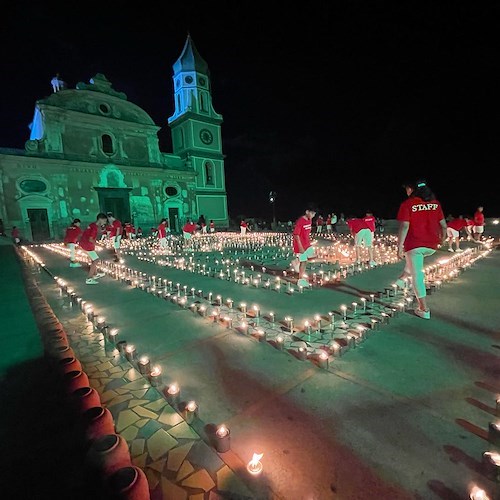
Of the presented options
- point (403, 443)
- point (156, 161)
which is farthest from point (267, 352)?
point (156, 161)

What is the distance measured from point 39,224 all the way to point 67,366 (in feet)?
92.1

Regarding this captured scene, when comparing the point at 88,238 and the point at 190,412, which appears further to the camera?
the point at 88,238

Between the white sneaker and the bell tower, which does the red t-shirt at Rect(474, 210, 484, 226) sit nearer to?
the white sneaker

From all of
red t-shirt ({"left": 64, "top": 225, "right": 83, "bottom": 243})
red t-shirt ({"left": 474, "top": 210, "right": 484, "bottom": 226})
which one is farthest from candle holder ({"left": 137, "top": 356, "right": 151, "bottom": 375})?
red t-shirt ({"left": 474, "top": 210, "right": 484, "bottom": 226})

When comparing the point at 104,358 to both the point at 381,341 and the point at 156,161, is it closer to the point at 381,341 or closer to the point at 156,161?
the point at 381,341

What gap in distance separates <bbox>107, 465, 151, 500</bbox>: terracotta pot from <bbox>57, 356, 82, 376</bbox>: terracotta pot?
1.39 meters

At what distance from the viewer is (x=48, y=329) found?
3.49 metres

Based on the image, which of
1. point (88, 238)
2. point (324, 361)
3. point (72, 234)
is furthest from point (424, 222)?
point (72, 234)

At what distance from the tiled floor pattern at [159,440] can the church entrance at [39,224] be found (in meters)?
26.8

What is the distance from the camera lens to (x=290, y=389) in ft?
9.35

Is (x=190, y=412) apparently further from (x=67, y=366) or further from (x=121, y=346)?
(x=121, y=346)

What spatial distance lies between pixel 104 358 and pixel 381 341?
3858 mm

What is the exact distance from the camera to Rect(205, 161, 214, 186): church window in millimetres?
36250

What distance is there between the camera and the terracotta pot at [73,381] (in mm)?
2329
